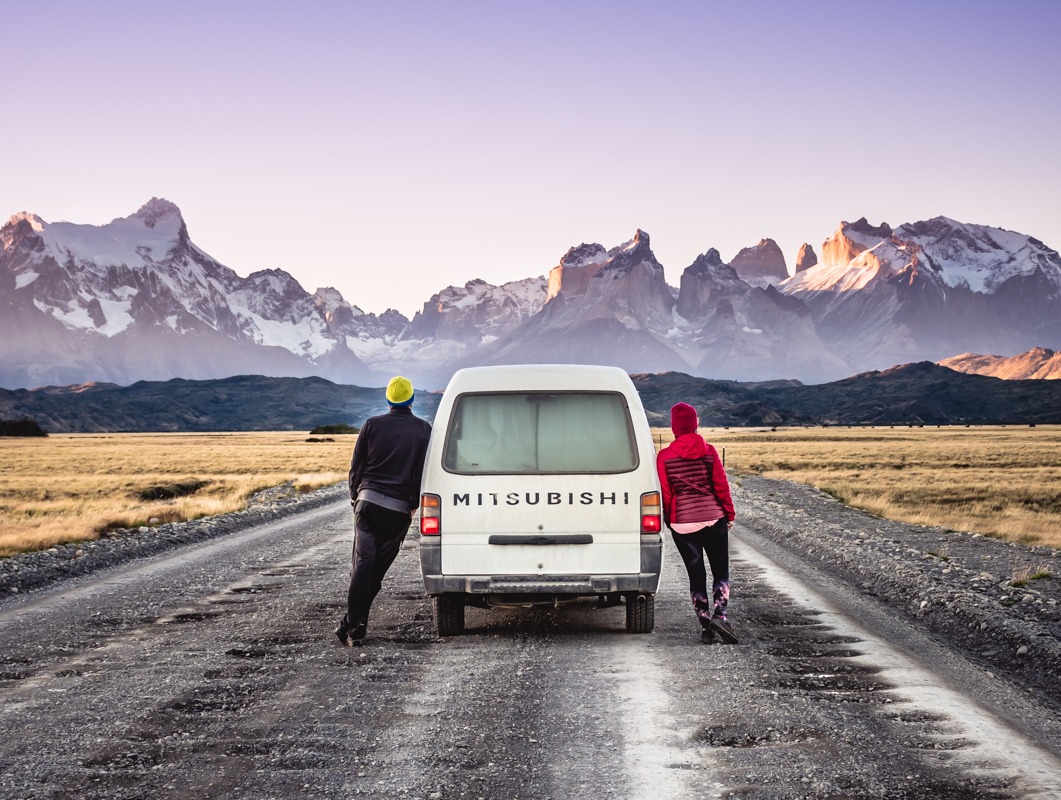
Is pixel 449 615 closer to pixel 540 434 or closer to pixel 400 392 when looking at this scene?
pixel 540 434

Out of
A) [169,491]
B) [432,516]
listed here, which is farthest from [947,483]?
[432,516]

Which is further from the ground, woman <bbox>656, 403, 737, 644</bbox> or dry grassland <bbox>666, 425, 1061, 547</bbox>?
woman <bbox>656, 403, 737, 644</bbox>

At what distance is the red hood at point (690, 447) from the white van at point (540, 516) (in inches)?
15.1

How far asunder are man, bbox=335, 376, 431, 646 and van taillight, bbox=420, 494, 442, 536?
1.39ft

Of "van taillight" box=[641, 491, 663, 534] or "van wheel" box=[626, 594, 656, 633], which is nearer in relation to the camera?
"van taillight" box=[641, 491, 663, 534]

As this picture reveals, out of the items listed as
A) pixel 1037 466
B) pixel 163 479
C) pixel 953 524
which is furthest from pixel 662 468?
pixel 1037 466

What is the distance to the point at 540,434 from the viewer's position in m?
8.04

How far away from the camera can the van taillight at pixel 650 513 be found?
7848mm

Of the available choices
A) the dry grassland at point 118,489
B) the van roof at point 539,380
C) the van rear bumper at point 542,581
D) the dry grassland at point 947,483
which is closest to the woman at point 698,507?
the van rear bumper at point 542,581

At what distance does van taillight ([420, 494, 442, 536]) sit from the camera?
7848 mm

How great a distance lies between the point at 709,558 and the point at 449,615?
229cm

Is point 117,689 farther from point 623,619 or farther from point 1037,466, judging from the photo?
point 1037,466

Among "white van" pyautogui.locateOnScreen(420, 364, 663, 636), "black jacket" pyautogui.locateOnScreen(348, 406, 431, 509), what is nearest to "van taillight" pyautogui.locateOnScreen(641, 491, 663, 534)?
"white van" pyautogui.locateOnScreen(420, 364, 663, 636)

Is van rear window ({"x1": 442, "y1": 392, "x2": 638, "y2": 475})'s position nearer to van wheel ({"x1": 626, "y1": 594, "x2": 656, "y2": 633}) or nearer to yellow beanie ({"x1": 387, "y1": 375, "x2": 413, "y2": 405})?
yellow beanie ({"x1": 387, "y1": 375, "x2": 413, "y2": 405})
